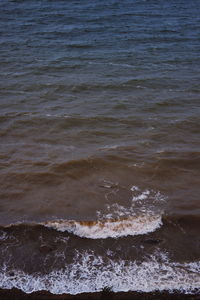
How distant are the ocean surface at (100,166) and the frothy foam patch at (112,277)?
0.08 ft

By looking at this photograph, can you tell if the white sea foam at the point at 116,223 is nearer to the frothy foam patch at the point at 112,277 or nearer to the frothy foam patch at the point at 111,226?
the frothy foam patch at the point at 111,226

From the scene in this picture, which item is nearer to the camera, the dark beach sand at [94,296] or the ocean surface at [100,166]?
the dark beach sand at [94,296]

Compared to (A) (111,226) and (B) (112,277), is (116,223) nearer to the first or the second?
(A) (111,226)

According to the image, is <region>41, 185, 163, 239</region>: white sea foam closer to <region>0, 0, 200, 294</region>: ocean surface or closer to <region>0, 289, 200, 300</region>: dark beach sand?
<region>0, 0, 200, 294</region>: ocean surface

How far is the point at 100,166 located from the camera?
10.4m

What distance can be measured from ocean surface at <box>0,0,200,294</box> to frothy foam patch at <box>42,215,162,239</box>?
0.03 meters

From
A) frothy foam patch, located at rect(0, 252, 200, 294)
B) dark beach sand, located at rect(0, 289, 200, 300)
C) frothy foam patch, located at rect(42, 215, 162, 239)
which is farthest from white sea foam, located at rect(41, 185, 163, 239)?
dark beach sand, located at rect(0, 289, 200, 300)

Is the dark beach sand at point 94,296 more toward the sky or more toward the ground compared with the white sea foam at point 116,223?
more toward the ground

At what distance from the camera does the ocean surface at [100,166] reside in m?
6.89

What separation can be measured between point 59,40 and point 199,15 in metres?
16.3

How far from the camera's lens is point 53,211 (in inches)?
332

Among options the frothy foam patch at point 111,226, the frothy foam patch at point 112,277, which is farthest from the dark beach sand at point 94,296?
the frothy foam patch at point 111,226

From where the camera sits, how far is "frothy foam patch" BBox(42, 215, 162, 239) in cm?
772

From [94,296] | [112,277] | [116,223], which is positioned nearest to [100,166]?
[116,223]
